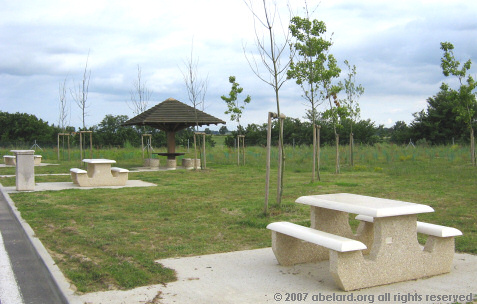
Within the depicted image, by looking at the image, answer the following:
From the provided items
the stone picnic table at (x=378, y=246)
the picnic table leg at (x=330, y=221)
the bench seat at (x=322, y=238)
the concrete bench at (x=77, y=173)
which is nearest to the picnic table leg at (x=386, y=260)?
the stone picnic table at (x=378, y=246)

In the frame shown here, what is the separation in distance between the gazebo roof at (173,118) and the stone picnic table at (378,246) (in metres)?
16.7

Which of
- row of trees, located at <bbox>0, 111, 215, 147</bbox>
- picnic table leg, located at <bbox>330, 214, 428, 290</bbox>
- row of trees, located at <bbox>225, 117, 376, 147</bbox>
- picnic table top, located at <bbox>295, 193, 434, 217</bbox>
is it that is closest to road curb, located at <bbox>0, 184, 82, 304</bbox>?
picnic table leg, located at <bbox>330, 214, 428, 290</bbox>

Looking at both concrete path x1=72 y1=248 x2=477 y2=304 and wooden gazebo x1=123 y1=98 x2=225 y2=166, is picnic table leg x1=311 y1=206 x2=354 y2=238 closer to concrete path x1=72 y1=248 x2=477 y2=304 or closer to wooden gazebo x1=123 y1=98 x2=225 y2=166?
concrete path x1=72 y1=248 x2=477 y2=304

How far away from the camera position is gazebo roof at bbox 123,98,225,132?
2219 centimetres

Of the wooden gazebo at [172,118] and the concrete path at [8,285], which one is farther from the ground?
the wooden gazebo at [172,118]

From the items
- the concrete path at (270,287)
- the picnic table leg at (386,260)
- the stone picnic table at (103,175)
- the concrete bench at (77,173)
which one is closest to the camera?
the concrete path at (270,287)

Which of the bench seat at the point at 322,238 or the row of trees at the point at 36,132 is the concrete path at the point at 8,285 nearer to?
the bench seat at the point at 322,238

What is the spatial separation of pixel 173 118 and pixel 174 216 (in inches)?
557

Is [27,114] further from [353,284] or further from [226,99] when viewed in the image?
[353,284]

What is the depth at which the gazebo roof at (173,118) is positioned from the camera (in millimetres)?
22188

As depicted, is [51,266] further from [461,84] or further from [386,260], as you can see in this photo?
[461,84]

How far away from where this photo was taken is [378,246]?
4.75m

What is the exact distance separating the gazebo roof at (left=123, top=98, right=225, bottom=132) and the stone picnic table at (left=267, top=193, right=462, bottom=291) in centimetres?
1673

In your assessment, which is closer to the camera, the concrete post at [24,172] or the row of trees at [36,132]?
the concrete post at [24,172]
